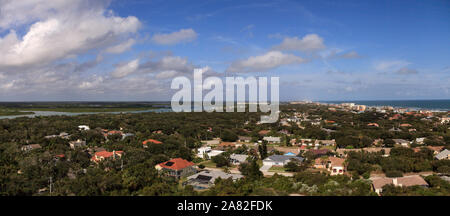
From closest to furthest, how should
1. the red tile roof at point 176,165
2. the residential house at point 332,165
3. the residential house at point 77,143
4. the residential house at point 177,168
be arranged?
the residential house at point 177,168 → the red tile roof at point 176,165 → the residential house at point 332,165 → the residential house at point 77,143

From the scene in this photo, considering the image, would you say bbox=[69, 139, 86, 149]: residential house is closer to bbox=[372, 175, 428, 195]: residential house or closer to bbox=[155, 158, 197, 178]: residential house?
bbox=[155, 158, 197, 178]: residential house

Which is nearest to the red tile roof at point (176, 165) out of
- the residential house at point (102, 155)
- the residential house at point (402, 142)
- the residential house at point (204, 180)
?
the residential house at point (204, 180)

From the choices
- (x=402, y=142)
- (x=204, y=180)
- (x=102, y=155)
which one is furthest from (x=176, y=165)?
(x=402, y=142)

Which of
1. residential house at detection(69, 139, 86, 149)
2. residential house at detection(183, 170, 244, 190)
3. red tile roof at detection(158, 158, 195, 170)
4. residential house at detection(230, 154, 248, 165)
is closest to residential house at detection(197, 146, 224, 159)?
residential house at detection(230, 154, 248, 165)

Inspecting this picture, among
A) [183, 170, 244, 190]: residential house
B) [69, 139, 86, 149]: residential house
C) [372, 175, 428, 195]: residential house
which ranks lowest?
[183, 170, 244, 190]: residential house

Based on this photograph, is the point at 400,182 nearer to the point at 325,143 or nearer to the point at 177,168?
the point at 177,168

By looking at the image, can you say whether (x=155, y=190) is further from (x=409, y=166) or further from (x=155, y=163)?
(x=409, y=166)

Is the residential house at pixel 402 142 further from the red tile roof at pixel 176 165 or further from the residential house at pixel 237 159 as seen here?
the red tile roof at pixel 176 165

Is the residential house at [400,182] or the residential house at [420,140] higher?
the residential house at [400,182]
